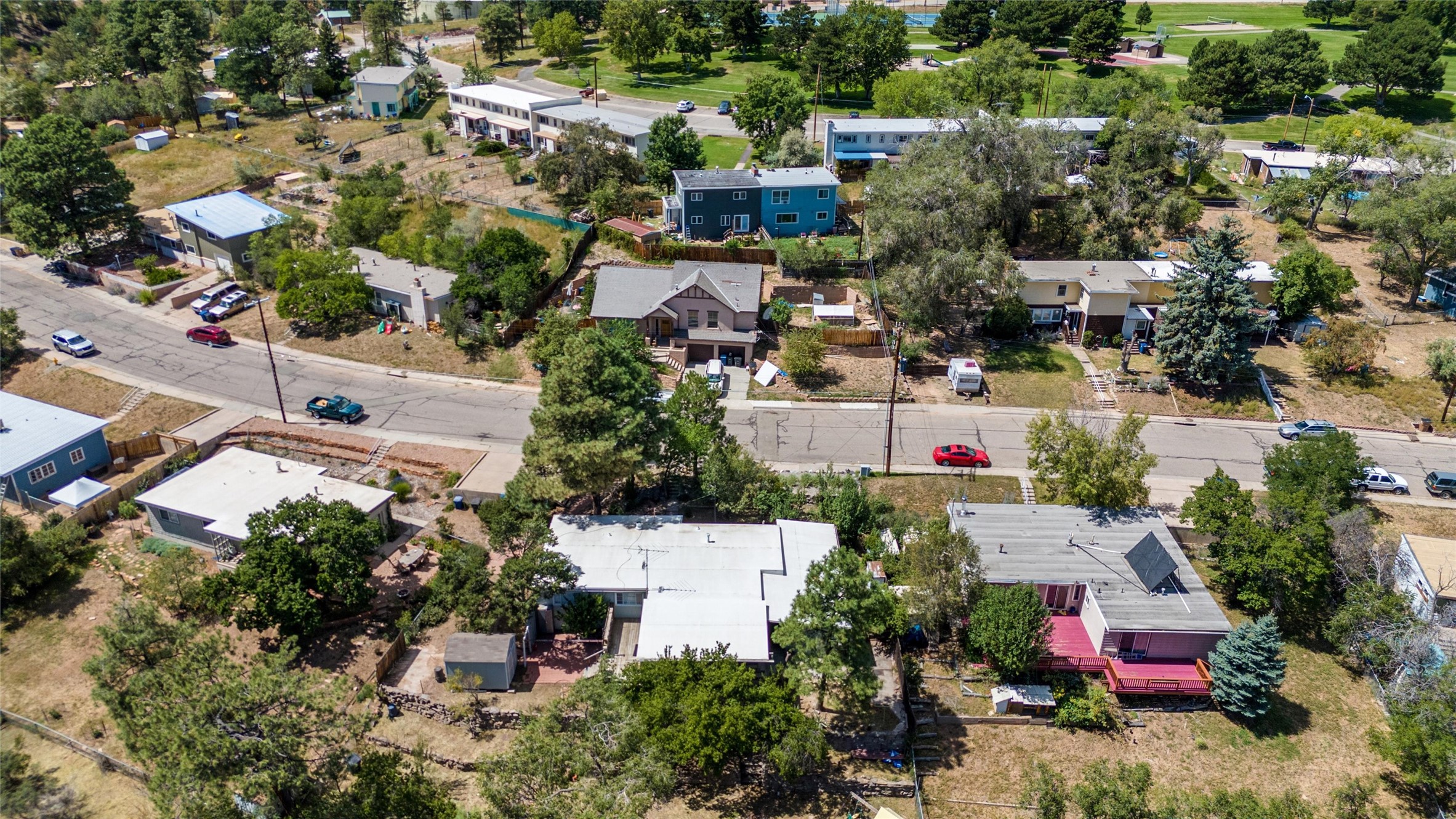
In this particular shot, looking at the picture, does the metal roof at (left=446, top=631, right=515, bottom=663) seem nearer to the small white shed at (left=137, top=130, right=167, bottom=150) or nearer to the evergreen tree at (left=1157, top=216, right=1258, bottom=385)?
the evergreen tree at (left=1157, top=216, right=1258, bottom=385)

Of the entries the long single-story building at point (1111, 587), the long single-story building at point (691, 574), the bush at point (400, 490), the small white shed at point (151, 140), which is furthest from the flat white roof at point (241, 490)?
the small white shed at point (151, 140)

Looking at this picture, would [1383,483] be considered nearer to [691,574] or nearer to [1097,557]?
[1097,557]

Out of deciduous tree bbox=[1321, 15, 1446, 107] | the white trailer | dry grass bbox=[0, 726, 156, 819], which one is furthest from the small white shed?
deciduous tree bbox=[1321, 15, 1446, 107]

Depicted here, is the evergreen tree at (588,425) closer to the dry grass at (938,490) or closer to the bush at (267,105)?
the dry grass at (938,490)

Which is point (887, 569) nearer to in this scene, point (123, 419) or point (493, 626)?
point (493, 626)

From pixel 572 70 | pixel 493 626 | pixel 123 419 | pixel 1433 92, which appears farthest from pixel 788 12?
pixel 493 626

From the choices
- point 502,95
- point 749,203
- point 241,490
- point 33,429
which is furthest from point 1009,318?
point 502,95
